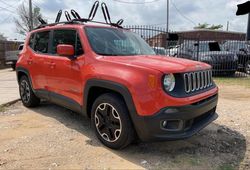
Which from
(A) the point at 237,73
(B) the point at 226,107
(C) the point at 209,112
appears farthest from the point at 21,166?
(A) the point at 237,73

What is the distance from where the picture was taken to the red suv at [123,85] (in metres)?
4.00

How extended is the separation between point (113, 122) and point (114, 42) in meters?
1.51

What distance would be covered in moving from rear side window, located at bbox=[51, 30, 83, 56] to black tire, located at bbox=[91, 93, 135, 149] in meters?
1.07

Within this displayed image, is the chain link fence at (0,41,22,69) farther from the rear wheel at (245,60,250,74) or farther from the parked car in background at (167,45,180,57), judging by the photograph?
the rear wheel at (245,60,250,74)

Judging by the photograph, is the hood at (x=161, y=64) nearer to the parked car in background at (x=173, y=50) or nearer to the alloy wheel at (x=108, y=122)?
the alloy wheel at (x=108, y=122)

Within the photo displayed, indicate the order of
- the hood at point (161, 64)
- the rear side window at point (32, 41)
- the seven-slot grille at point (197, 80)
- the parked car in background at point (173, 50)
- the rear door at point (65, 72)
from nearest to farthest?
1. the hood at point (161, 64)
2. the seven-slot grille at point (197, 80)
3. the rear door at point (65, 72)
4. the rear side window at point (32, 41)
5. the parked car in background at point (173, 50)

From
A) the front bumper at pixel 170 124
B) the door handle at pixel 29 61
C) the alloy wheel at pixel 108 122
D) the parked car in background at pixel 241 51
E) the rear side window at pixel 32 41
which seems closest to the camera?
the front bumper at pixel 170 124

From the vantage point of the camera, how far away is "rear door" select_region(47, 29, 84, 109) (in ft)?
16.9

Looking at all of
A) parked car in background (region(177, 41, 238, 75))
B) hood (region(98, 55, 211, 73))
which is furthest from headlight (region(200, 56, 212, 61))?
hood (region(98, 55, 211, 73))

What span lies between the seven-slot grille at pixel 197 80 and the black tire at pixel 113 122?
91 cm

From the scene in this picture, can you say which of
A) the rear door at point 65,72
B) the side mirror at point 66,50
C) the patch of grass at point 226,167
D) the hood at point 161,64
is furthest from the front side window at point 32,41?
the patch of grass at point 226,167

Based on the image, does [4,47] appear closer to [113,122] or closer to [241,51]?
[241,51]

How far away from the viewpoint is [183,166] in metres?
4.08

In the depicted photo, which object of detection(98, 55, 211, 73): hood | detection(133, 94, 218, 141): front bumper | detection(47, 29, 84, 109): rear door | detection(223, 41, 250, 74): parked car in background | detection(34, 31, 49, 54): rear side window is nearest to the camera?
detection(133, 94, 218, 141): front bumper
